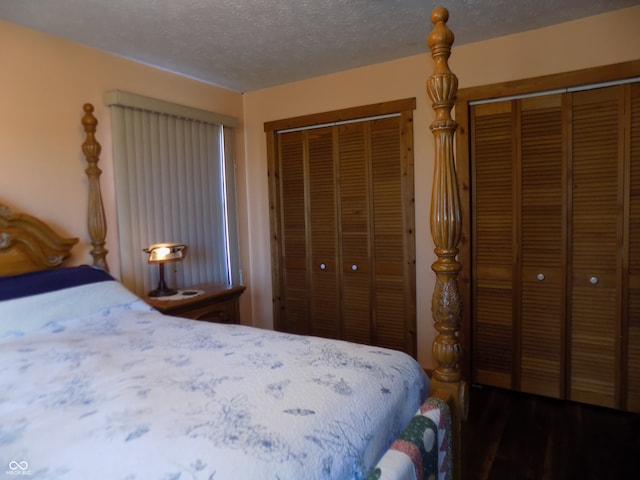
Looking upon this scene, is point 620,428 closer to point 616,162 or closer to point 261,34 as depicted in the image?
point 616,162

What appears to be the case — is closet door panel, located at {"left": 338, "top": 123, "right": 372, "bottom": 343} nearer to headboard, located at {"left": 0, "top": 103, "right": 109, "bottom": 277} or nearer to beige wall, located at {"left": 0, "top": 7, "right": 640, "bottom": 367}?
beige wall, located at {"left": 0, "top": 7, "right": 640, "bottom": 367}

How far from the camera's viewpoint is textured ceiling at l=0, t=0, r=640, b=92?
6.87ft

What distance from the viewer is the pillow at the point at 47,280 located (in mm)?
1912

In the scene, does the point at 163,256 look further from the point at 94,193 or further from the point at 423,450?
the point at 423,450

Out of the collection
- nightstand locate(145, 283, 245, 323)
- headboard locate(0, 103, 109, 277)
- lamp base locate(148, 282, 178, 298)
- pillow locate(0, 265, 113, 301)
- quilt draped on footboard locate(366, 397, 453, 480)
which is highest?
headboard locate(0, 103, 109, 277)

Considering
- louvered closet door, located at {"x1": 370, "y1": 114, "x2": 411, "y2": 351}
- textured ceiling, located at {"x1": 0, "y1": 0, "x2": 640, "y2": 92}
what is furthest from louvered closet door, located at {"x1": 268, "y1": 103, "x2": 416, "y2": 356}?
textured ceiling, located at {"x1": 0, "y1": 0, "x2": 640, "y2": 92}

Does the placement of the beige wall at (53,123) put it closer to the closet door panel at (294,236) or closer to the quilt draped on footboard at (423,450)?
the closet door panel at (294,236)

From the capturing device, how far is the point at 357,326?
3223 mm

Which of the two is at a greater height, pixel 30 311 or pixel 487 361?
pixel 30 311

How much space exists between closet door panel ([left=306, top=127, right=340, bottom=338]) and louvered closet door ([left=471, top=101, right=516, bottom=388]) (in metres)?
1.10

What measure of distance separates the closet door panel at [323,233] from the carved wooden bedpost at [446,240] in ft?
5.87

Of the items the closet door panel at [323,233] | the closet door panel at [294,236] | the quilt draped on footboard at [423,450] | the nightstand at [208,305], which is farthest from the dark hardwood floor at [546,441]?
the nightstand at [208,305]

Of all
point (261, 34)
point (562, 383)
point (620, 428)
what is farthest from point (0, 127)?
point (620, 428)

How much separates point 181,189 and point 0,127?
117cm
